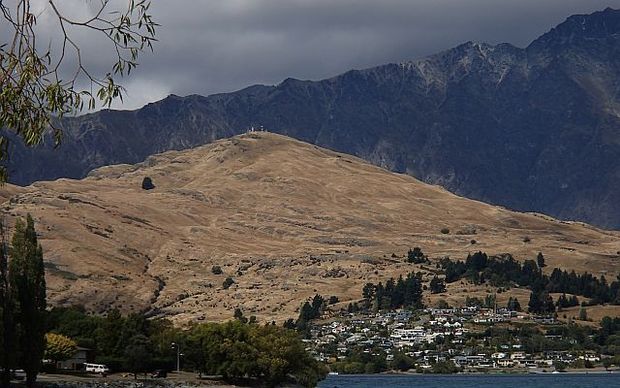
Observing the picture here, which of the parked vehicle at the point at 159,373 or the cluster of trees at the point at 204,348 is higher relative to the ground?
the cluster of trees at the point at 204,348

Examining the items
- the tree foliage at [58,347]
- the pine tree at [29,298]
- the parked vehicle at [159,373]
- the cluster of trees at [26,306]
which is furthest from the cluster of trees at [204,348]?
the cluster of trees at [26,306]

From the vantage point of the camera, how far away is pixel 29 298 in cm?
11869

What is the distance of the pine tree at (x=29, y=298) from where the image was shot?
11756cm

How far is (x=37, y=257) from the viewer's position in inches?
4808

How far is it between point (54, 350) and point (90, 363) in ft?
56.7

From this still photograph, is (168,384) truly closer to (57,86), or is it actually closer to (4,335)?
(4,335)

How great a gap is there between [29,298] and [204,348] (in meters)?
61.7

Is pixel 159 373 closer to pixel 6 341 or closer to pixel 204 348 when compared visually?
pixel 204 348

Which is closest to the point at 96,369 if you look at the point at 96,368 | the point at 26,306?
the point at 96,368

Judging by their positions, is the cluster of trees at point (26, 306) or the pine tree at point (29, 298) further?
the pine tree at point (29, 298)

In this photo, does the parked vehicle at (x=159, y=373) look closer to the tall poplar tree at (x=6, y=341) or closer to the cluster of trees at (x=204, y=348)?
the cluster of trees at (x=204, y=348)

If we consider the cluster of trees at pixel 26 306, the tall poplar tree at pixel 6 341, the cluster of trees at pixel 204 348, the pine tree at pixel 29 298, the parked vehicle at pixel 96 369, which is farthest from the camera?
the cluster of trees at pixel 204 348

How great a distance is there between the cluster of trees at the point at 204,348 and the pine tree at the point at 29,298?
152 feet

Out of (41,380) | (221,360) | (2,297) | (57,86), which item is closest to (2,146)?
(57,86)
